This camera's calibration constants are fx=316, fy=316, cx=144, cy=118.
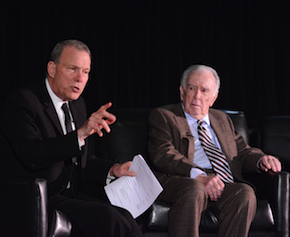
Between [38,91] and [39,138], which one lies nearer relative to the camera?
[39,138]

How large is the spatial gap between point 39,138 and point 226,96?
2.09 metres

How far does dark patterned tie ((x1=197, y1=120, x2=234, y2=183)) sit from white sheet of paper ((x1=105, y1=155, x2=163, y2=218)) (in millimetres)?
533

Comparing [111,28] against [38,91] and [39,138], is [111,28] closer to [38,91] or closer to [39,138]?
[38,91]

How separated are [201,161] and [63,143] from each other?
1.01 m

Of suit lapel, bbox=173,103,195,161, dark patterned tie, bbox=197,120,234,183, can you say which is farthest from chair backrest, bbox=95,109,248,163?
dark patterned tie, bbox=197,120,234,183

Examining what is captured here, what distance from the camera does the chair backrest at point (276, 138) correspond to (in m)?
2.46

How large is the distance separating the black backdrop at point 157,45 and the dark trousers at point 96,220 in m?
1.58

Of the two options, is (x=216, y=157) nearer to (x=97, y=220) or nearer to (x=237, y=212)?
(x=237, y=212)

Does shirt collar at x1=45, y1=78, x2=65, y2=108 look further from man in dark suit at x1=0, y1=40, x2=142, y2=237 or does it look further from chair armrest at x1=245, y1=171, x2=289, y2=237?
chair armrest at x1=245, y1=171, x2=289, y2=237

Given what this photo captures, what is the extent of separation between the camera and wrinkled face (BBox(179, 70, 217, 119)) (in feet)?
7.13

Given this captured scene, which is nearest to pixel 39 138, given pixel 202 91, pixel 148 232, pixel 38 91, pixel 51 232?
pixel 38 91

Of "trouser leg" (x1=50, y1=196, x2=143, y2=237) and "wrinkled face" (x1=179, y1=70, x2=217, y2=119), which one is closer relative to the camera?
"trouser leg" (x1=50, y1=196, x2=143, y2=237)

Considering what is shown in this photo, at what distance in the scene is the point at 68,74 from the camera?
173cm

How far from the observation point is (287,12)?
312cm
